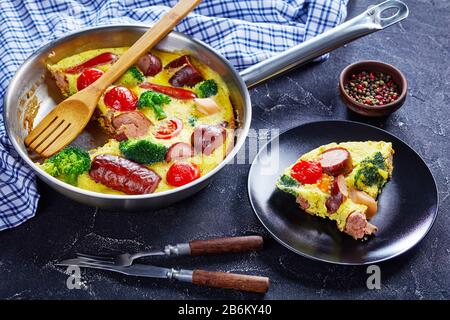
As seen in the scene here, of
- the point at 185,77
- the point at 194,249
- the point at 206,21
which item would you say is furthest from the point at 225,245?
the point at 206,21

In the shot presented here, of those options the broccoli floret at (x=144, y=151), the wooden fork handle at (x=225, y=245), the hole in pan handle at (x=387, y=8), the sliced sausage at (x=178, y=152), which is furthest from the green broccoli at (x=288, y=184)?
the hole in pan handle at (x=387, y=8)

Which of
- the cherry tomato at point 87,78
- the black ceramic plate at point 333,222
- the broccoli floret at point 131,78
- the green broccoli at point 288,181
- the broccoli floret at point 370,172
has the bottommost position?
the black ceramic plate at point 333,222

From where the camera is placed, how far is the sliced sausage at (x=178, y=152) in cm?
347

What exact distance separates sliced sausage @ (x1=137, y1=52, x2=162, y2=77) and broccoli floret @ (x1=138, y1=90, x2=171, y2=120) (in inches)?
9.4

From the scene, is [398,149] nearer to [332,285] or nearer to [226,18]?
[332,285]

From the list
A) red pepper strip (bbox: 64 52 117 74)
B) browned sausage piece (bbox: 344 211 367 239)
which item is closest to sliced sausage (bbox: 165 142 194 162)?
red pepper strip (bbox: 64 52 117 74)

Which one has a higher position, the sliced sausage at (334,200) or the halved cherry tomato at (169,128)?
the halved cherry tomato at (169,128)

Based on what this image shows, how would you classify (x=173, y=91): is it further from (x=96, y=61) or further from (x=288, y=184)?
(x=288, y=184)

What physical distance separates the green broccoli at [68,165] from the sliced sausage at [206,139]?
2.05 feet

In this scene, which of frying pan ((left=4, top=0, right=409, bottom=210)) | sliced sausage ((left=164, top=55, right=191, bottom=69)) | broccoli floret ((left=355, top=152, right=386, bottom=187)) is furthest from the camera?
sliced sausage ((left=164, top=55, right=191, bottom=69))

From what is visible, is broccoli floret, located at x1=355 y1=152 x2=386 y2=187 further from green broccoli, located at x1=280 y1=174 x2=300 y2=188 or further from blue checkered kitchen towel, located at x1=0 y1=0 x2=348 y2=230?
blue checkered kitchen towel, located at x1=0 y1=0 x2=348 y2=230

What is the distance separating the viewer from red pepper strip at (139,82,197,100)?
384 centimetres

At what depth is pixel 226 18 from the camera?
449cm

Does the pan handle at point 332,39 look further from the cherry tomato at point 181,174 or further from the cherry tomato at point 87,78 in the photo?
the cherry tomato at point 87,78
